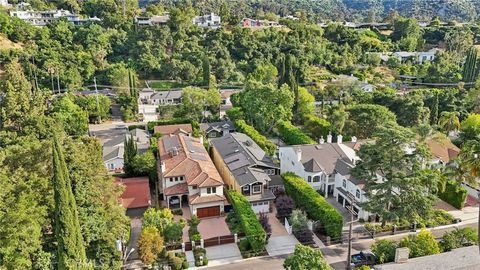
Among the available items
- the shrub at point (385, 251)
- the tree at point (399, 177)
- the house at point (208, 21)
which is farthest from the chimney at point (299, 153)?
the house at point (208, 21)

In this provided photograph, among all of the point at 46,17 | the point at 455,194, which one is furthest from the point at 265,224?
the point at 46,17

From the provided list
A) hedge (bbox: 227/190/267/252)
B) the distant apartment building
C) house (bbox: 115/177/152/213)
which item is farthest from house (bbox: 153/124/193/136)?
the distant apartment building

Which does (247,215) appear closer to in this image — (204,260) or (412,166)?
(204,260)

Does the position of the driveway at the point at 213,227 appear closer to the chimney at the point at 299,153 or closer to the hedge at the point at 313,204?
the hedge at the point at 313,204

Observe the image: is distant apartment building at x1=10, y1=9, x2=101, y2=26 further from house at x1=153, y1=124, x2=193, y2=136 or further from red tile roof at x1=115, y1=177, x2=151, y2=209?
red tile roof at x1=115, y1=177, x2=151, y2=209

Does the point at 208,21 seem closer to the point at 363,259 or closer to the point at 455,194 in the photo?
the point at 455,194
